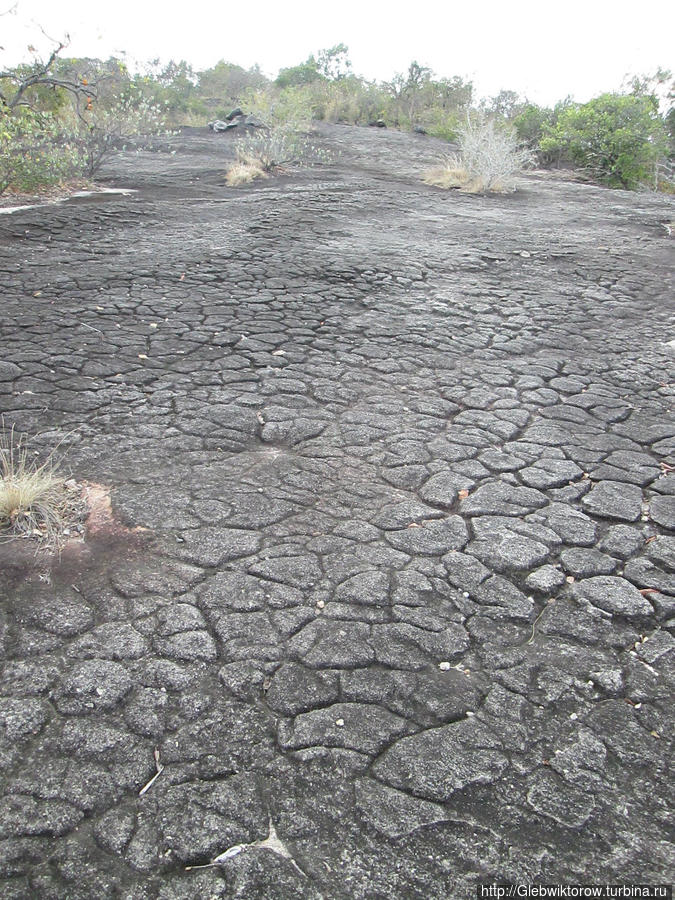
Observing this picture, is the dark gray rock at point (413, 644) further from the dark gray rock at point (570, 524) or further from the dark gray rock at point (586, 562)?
the dark gray rock at point (570, 524)

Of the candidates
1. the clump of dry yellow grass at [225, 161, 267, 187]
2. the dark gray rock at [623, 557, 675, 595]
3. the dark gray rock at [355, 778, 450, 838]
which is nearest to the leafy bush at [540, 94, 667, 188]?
the clump of dry yellow grass at [225, 161, 267, 187]

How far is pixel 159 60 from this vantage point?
27562mm

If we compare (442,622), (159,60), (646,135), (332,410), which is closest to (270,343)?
(332,410)

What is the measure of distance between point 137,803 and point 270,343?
366 centimetres

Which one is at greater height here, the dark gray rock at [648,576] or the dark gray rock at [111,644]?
the dark gray rock at [648,576]

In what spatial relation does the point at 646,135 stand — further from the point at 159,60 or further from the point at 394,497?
the point at 159,60

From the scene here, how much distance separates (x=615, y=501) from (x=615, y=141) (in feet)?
48.4

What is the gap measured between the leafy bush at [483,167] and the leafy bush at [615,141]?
11.7 ft

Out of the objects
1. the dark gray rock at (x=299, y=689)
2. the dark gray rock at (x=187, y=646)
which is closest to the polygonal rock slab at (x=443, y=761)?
the dark gray rock at (x=299, y=689)

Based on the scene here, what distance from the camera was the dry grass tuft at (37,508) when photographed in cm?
283

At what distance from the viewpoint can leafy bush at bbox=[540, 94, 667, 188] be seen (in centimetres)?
1493

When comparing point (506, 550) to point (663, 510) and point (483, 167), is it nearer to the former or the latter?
point (663, 510)

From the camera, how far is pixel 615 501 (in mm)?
3291

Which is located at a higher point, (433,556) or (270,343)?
(270,343)
